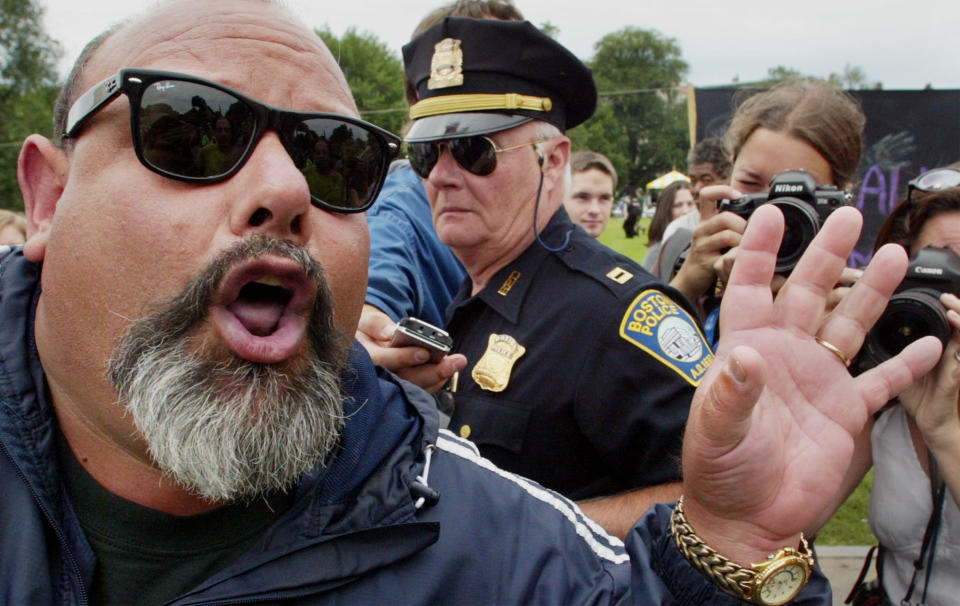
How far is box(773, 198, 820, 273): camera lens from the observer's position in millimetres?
2184

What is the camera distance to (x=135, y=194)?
118cm

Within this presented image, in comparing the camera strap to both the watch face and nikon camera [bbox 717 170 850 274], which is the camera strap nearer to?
nikon camera [bbox 717 170 850 274]

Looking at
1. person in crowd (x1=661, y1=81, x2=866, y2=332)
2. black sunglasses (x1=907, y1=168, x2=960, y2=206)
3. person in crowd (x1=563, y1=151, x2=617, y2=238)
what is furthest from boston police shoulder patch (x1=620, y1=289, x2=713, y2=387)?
person in crowd (x1=563, y1=151, x2=617, y2=238)

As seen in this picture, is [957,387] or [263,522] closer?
[263,522]

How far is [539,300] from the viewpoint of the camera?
7.52 feet

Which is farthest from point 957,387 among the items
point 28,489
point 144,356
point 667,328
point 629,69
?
point 629,69

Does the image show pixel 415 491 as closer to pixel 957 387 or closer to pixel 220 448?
Answer: pixel 220 448

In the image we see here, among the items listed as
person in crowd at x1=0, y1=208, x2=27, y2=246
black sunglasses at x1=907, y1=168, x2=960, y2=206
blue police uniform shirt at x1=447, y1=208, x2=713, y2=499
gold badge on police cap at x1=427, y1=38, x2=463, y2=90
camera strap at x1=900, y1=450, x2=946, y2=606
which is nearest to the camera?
blue police uniform shirt at x1=447, y1=208, x2=713, y2=499

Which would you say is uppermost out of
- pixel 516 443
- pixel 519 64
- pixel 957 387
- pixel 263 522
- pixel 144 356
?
pixel 519 64

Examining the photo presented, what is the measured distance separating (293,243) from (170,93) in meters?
0.32

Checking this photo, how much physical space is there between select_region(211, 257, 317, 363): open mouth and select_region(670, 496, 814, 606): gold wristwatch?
74cm

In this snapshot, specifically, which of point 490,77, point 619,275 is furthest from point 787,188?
point 490,77

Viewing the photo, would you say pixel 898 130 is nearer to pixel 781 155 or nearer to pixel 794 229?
pixel 781 155

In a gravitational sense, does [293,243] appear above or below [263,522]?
above
